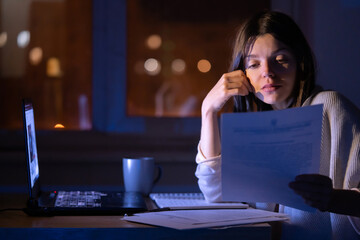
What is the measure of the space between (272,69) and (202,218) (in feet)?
1.86

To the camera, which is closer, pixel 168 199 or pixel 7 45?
pixel 168 199

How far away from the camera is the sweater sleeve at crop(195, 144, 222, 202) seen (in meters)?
1.43

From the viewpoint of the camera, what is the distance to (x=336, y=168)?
1253 mm

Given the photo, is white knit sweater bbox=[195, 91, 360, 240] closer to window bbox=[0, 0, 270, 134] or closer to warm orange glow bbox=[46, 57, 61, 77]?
window bbox=[0, 0, 270, 134]

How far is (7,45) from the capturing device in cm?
219

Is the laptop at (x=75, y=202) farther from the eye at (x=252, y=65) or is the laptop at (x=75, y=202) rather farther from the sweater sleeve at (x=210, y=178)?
the eye at (x=252, y=65)

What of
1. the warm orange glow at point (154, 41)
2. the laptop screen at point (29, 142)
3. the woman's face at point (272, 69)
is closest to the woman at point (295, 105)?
the woman's face at point (272, 69)

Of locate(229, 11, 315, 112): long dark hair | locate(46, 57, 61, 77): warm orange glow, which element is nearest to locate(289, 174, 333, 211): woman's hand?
locate(229, 11, 315, 112): long dark hair

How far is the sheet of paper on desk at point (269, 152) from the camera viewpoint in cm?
97

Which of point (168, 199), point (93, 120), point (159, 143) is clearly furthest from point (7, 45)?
point (168, 199)

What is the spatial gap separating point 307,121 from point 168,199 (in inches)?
22.4

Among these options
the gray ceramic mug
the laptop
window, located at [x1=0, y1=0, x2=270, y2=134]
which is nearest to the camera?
the laptop

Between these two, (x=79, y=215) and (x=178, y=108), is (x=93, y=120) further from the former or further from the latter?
(x=79, y=215)

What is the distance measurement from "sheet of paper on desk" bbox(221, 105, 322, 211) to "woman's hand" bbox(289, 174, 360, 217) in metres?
0.02
